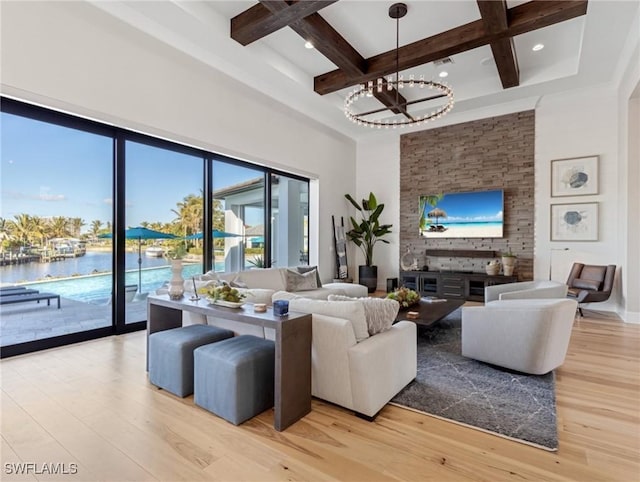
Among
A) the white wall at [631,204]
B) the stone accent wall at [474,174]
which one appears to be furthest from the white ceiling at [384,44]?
the stone accent wall at [474,174]

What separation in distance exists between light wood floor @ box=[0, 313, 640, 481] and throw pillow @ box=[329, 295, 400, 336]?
24.3 inches

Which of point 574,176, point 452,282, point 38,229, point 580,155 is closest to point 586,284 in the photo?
point 574,176

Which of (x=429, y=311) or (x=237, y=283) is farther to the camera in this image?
(x=429, y=311)

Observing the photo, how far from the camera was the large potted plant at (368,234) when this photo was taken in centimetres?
797

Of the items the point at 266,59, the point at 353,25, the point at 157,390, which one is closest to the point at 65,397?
the point at 157,390

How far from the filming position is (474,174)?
7035 millimetres

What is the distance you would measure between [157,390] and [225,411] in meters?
0.87

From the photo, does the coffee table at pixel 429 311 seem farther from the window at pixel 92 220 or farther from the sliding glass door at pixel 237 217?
the sliding glass door at pixel 237 217

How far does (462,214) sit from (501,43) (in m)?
3.46

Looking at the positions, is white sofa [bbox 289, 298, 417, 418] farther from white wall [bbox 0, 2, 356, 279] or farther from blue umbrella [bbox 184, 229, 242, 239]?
white wall [bbox 0, 2, 356, 279]

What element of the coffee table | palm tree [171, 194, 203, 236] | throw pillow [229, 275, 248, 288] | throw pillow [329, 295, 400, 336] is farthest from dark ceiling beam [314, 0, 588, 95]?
throw pillow [329, 295, 400, 336]

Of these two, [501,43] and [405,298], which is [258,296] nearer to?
[405,298]

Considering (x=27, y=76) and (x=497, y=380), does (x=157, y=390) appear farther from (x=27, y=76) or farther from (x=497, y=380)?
(x=27, y=76)

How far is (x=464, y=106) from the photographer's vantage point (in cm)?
651
